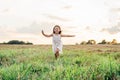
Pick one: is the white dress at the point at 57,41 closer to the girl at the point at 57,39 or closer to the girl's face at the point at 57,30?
the girl at the point at 57,39

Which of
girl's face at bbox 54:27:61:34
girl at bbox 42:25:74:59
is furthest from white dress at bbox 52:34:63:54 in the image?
girl's face at bbox 54:27:61:34

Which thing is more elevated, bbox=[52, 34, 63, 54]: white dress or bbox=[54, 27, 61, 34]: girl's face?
bbox=[54, 27, 61, 34]: girl's face

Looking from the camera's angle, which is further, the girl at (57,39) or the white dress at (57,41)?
the white dress at (57,41)

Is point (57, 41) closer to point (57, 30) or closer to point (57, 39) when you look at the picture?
point (57, 39)

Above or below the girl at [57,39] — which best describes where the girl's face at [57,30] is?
above

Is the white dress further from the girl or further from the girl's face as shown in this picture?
the girl's face

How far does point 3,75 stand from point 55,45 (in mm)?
8967

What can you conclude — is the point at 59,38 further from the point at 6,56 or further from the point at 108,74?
the point at 108,74

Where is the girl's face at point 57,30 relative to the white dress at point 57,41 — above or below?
above

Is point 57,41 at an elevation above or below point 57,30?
below

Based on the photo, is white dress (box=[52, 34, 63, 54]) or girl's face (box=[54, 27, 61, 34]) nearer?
girl's face (box=[54, 27, 61, 34])

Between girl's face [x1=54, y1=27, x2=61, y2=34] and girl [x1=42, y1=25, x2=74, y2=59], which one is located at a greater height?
girl's face [x1=54, y1=27, x2=61, y2=34]

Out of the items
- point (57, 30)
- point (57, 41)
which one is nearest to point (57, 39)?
point (57, 41)

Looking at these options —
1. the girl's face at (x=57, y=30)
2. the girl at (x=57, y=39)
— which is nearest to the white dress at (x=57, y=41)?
the girl at (x=57, y=39)
